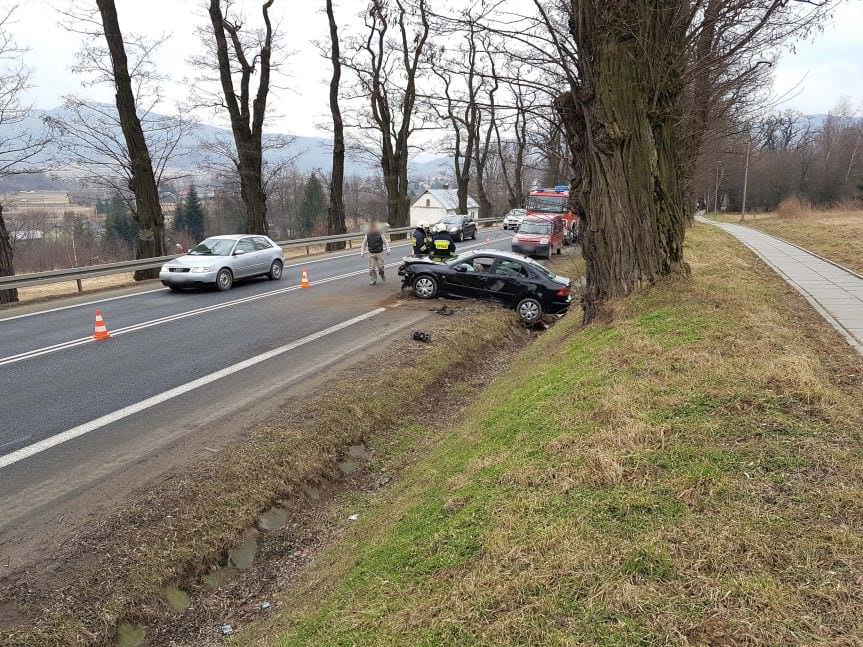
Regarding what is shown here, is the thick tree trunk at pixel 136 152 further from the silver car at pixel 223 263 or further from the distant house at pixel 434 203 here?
the distant house at pixel 434 203

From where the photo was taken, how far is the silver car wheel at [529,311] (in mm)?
13391

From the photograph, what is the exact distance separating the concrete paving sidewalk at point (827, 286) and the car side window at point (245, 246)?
1441 cm

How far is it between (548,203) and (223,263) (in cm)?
2309

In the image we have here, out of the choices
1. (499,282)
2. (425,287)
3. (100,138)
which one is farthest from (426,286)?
(100,138)

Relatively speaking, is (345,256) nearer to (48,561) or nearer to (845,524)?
(48,561)

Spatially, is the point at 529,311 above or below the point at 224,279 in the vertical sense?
below

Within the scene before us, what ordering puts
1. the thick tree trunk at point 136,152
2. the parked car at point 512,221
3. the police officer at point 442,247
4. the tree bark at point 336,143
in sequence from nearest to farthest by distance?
the police officer at point 442,247 → the thick tree trunk at point 136,152 → the tree bark at point 336,143 → the parked car at point 512,221

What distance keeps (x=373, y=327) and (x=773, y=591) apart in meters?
9.42

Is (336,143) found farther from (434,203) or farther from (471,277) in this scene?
(434,203)

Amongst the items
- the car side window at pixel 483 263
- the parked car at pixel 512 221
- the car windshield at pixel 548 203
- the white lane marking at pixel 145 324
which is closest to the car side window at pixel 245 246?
the white lane marking at pixel 145 324

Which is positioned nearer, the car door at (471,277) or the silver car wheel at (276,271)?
the car door at (471,277)

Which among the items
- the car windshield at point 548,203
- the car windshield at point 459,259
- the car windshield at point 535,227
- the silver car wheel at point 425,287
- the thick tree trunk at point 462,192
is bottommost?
the silver car wheel at point 425,287

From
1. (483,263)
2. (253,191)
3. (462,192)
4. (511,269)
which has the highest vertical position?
(462,192)

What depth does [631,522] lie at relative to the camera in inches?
138
